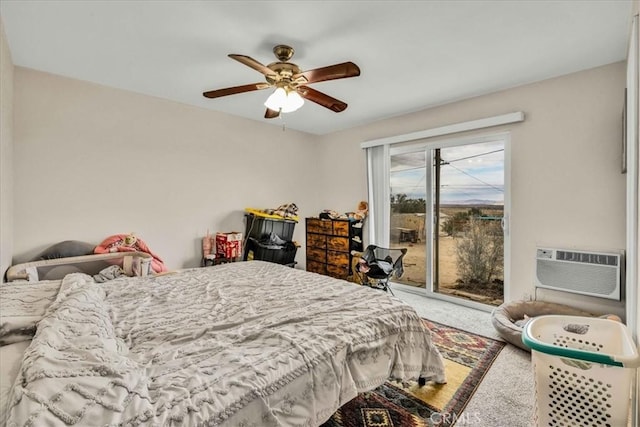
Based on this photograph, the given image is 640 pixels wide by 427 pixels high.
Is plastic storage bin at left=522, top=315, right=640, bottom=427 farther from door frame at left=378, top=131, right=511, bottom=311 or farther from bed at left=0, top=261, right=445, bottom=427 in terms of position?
door frame at left=378, top=131, right=511, bottom=311

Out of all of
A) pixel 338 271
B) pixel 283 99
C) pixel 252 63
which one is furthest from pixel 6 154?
pixel 338 271

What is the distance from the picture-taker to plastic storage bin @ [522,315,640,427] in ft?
3.59

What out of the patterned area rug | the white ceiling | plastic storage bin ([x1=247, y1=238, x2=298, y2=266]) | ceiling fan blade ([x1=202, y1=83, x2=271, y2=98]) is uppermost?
the white ceiling

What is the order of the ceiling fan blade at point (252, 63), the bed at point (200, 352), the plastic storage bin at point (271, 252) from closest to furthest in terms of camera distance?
the bed at point (200, 352), the ceiling fan blade at point (252, 63), the plastic storage bin at point (271, 252)

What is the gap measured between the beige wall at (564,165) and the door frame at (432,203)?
0.17 ft

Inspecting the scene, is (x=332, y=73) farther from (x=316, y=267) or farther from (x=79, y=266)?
(x=316, y=267)

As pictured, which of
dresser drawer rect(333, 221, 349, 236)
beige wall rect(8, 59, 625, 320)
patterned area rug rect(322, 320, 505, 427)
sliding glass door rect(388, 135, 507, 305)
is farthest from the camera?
dresser drawer rect(333, 221, 349, 236)

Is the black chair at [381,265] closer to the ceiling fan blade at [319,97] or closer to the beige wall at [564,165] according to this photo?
the beige wall at [564,165]

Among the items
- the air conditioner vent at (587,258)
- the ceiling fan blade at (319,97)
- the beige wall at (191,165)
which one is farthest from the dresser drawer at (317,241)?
the air conditioner vent at (587,258)

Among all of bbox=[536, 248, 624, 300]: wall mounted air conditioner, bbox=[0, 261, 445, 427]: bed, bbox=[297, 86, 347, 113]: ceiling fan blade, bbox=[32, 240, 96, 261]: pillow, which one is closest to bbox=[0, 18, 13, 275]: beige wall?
bbox=[32, 240, 96, 261]: pillow

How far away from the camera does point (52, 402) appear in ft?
2.31

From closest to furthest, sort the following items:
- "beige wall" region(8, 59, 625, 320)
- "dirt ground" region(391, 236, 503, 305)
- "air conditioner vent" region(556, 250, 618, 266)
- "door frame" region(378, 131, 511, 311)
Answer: "air conditioner vent" region(556, 250, 618, 266)
"beige wall" region(8, 59, 625, 320)
"door frame" region(378, 131, 511, 311)
"dirt ground" region(391, 236, 503, 305)

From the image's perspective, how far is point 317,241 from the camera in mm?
4598

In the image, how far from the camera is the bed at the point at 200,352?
779 millimetres
